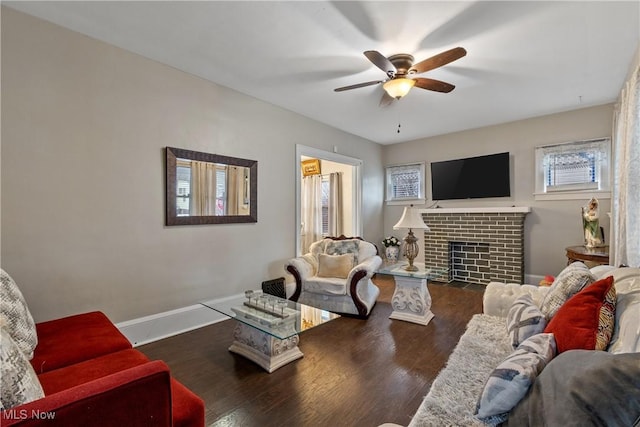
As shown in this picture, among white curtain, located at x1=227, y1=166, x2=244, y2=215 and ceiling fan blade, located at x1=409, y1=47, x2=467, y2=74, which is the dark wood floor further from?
ceiling fan blade, located at x1=409, y1=47, x2=467, y2=74

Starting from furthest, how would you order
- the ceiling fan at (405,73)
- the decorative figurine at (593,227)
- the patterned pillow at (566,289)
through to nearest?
the decorative figurine at (593,227)
the ceiling fan at (405,73)
the patterned pillow at (566,289)

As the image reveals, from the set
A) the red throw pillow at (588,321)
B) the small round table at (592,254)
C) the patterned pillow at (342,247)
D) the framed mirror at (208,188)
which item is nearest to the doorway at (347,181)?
the patterned pillow at (342,247)

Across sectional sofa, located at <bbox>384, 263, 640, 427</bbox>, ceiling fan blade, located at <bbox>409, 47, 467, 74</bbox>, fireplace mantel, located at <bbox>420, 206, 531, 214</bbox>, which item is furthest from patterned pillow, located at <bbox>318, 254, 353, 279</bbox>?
fireplace mantel, located at <bbox>420, 206, 531, 214</bbox>

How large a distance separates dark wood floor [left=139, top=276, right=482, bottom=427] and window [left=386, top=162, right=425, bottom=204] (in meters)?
2.98

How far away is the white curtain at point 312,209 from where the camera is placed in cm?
648

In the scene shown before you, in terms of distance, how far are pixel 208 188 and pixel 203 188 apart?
6cm

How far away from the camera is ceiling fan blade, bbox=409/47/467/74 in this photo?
2160mm

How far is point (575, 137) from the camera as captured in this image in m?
4.21

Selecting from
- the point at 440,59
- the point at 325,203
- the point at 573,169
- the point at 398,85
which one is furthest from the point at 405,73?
the point at 325,203

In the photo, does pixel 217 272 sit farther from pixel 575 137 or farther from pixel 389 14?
pixel 575 137

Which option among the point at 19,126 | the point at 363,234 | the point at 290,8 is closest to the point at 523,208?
the point at 363,234

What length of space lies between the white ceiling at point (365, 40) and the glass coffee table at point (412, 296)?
2121 mm

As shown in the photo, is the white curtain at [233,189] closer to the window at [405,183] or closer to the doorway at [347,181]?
the doorway at [347,181]

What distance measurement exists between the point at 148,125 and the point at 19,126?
34.5 inches
